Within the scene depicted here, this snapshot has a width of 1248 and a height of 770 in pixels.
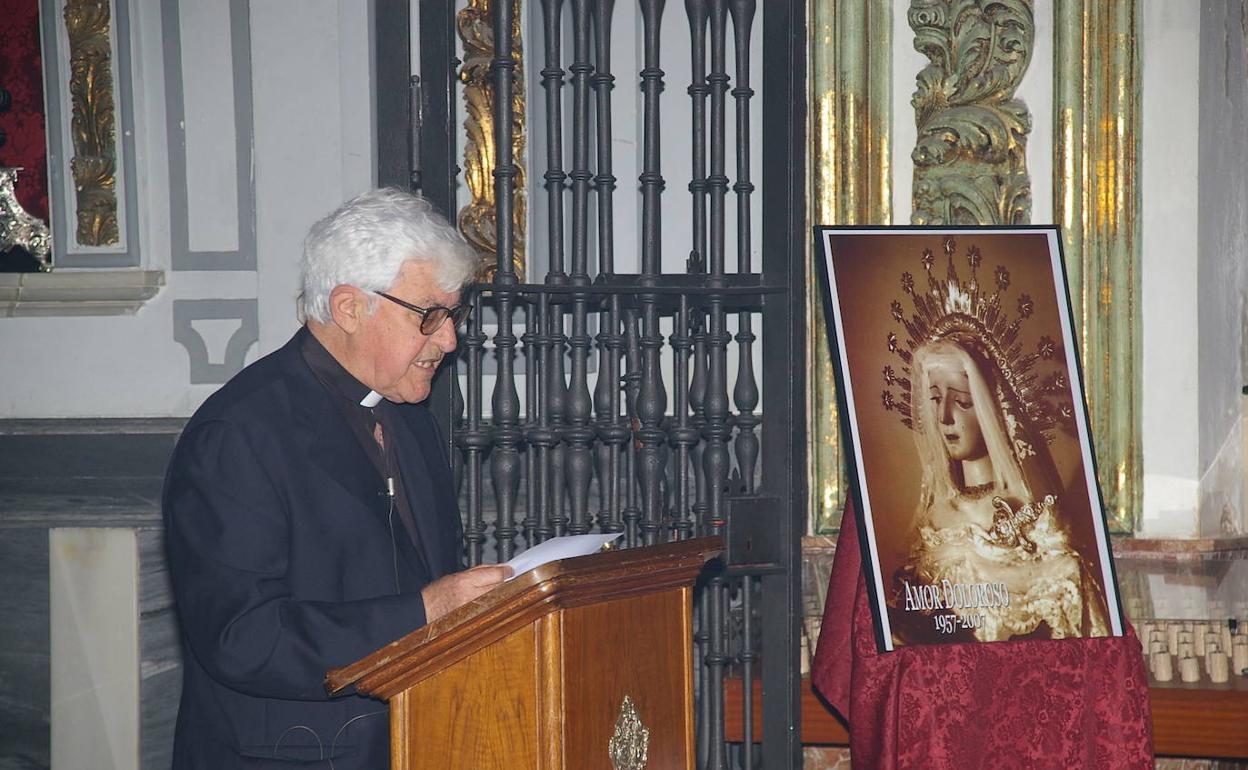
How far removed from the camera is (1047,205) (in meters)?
3.29

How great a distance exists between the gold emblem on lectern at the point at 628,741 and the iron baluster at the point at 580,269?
39.5 inches

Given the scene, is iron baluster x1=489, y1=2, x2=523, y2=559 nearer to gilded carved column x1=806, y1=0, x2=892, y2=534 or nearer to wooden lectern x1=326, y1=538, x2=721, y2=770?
gilded carved column x1=806, y1=0, x2=892, y2=534

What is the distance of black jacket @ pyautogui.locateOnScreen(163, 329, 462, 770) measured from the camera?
6.10ft

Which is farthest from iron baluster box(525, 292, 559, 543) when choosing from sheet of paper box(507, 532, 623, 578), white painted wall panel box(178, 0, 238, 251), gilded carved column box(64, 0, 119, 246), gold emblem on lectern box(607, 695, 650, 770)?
gilded carved column box(64, 0, 119, 246)

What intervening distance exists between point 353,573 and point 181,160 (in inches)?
74.2

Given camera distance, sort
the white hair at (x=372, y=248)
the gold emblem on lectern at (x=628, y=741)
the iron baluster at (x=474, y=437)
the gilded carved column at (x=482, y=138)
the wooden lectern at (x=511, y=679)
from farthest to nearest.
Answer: the gilded carved column at (x=482, y=138)
the iron baluster at (x=474, y=437)
the white hair at (x=372, y=248)
the gold emblem on lectern at (x=628, y=741)
the wooden lectern at (x=511, y=679)

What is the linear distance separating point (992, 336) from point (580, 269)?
0.88m

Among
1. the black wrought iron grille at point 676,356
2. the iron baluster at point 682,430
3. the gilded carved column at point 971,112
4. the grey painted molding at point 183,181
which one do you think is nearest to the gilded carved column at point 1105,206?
the gilded carved column at point 971,112

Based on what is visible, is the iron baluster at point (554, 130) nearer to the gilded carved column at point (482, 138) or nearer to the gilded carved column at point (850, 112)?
the gilded carved column at point (482, 138)

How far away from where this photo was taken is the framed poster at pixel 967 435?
2561 millimetres

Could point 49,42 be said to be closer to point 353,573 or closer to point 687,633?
point 353,573

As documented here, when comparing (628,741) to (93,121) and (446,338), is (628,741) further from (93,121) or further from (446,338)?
(93,121)

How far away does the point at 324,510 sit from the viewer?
2025 millimetres

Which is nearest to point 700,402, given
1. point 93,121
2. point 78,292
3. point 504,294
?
point 504,294
